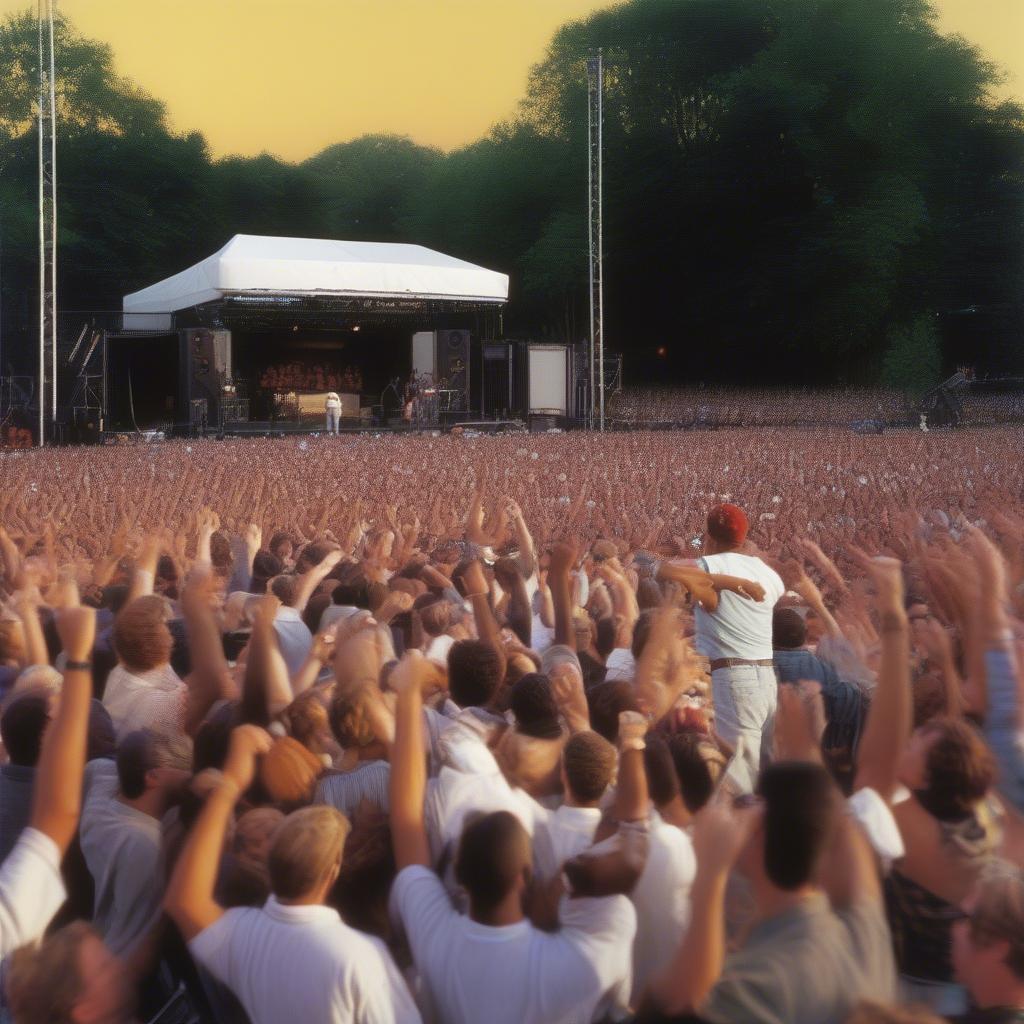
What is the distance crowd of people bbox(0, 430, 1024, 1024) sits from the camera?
112 inches

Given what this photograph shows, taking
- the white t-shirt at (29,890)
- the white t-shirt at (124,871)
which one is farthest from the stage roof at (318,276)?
the white t-shirt at (29,890)

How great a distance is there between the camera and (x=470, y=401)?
36.9m

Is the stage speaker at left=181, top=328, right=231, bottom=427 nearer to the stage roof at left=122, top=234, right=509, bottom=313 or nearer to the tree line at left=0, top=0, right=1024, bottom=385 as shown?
the stage roof at left=122, top=234, right=509, bottom=313

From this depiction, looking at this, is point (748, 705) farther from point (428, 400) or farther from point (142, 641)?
point (428, 400)

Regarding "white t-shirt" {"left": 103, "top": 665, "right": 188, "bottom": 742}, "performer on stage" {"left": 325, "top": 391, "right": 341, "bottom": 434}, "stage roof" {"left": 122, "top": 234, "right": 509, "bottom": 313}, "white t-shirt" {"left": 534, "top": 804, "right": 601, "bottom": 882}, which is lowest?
"white t-shirt" {"left": 534, "top": 804, "right": 601, "bottom": 882}

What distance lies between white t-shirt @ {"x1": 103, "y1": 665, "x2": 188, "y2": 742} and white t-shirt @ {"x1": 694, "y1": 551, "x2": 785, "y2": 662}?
1995 millimetres

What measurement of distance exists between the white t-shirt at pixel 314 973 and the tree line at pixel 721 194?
42524 millimetres

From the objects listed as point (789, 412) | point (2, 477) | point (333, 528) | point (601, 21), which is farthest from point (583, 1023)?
→ point (601, 21)

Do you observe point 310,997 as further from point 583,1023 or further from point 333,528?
point 333,528

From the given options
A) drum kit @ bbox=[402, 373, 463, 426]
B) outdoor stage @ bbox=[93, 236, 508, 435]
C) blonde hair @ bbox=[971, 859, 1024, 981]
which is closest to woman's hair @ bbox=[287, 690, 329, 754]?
blonde hair @ bbox=[971, 859, 1024, 981]

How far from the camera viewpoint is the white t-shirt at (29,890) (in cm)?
326

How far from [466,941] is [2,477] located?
50.2ft

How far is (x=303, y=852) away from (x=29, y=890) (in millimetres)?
710

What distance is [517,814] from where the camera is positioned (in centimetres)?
363
